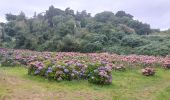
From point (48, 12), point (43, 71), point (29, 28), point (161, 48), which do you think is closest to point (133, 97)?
point (43, 71)

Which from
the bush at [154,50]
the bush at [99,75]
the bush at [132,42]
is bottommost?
the bush at [99,75]

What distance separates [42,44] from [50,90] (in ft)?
60.5

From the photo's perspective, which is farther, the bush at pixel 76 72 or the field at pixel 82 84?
the bush at pixel 76 72

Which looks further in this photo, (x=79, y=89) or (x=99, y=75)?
(x=99, y=75)

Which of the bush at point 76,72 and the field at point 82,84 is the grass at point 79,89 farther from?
the bush at point 76,72

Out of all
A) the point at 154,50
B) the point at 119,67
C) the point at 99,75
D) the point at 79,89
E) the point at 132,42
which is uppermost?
the point at 132,42

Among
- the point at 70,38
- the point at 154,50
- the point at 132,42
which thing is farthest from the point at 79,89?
the point at 132,42

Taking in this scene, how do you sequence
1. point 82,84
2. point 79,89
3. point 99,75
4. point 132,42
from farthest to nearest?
point 132,42, point 99,75, point 82,84, point 79,89

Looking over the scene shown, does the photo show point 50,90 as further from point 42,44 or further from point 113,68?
point 42,44

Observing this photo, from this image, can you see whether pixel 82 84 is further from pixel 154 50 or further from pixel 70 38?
pixel 70 38

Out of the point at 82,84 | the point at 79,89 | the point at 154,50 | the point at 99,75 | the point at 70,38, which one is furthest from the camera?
the point at 70,38

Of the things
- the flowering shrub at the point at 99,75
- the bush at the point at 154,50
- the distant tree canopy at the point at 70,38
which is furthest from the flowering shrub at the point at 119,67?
the distant tree canopy at the point at 70,38

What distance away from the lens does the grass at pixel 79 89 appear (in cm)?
946

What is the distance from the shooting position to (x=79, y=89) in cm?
1064
